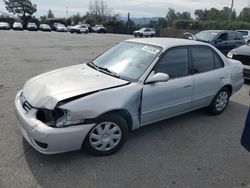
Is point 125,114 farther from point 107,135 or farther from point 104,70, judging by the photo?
point 104,70

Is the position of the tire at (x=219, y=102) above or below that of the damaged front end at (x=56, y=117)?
below

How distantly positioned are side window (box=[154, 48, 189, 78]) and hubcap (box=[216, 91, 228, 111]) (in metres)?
1.18

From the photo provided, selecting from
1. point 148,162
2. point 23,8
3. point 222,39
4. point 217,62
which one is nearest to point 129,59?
point 148,162

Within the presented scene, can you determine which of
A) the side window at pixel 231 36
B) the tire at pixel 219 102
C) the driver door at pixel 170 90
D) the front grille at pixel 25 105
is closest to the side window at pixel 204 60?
the driver door at pixel 170 90

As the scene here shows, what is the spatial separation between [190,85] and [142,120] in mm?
1112

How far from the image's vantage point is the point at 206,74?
4.45 m

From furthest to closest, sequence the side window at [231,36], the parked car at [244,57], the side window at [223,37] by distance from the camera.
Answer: the side window at [231,36], the side window at [223,37], the parked car at [244,57]

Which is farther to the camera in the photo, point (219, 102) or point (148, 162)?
point (219, 102)

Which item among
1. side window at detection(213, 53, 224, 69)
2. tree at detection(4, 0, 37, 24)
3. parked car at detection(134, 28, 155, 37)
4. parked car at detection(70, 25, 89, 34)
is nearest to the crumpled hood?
side window at detection(213, 53, 224, 69)

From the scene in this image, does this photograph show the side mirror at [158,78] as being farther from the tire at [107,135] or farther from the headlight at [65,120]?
the headlight at [65,120]

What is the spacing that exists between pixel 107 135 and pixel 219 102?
2673mm

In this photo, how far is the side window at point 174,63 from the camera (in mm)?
3801

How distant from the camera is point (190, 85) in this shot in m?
4.14

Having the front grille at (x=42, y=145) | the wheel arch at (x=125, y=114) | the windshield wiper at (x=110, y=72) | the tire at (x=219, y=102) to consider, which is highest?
the windshield wiper at (x=110, y=72)
